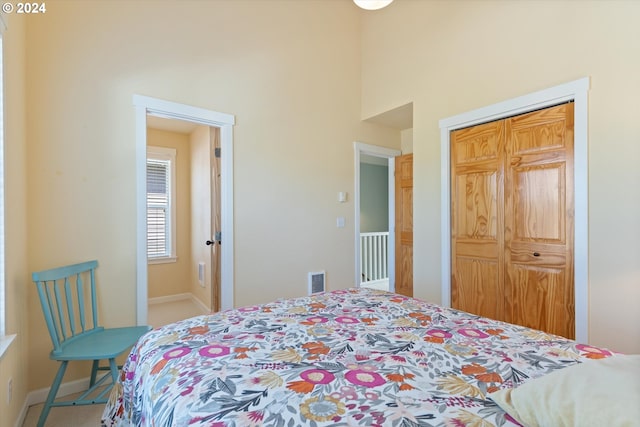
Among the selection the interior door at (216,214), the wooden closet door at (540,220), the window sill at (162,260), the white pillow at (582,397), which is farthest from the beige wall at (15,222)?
the wooden closet door at (540,220)

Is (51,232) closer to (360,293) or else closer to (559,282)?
(360,293)

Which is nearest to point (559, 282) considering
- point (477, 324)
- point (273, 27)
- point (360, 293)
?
point (477, 324)

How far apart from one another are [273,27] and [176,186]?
264 centimetres

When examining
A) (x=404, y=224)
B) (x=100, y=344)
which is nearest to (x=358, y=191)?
(x=404, y=224)

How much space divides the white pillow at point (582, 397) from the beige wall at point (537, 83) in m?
1.63

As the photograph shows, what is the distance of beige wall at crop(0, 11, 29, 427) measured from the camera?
159 cm

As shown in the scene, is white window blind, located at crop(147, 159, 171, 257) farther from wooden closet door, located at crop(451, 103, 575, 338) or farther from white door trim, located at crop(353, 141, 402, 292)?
wooden closet door, located at crop(451, 103, 575, 338)

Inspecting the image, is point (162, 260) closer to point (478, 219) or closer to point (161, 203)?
point (161, 203)

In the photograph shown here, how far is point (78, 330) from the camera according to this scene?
2160 millimetres

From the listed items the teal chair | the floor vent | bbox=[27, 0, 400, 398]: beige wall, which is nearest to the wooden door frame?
bbox=[27, 0, 400, 398]: beige wall

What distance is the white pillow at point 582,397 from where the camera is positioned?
621 millimetres

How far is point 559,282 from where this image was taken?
2.27 m

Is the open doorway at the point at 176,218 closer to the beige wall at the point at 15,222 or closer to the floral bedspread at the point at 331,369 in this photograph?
the beige wall at the point at 15,222

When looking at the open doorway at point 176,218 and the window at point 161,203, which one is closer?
the open doorway at point 176,218
